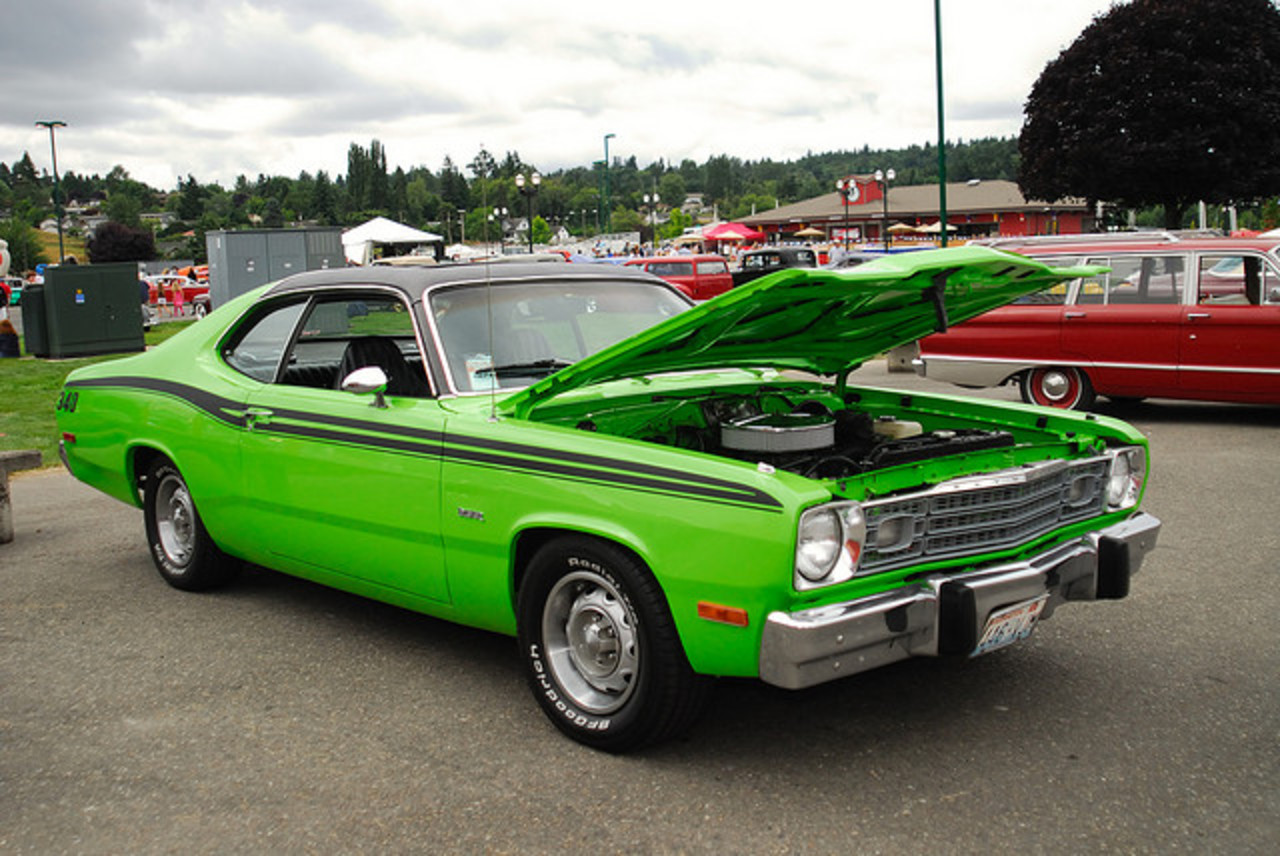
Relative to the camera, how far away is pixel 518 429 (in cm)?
393

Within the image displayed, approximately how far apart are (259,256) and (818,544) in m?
24.3

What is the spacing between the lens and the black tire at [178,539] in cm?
556

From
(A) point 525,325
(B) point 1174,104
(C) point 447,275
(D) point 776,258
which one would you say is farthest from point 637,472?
(D) point 776,258

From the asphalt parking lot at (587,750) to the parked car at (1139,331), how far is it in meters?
5.29

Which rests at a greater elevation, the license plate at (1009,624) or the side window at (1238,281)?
the side window at (1238,281)

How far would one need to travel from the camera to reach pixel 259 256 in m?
25.5

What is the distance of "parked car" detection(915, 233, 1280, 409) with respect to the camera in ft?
33.3

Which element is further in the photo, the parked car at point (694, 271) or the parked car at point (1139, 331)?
the parked car at point (694, 271)

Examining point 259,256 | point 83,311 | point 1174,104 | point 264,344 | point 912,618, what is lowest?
point 912,618

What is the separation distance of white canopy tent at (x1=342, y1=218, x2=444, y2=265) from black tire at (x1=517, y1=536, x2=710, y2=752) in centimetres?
2609

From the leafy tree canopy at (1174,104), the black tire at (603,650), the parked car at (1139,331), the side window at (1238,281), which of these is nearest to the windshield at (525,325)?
the black tire at (603,650)

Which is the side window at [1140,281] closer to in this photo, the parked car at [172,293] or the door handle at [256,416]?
the door handle at [256,416]

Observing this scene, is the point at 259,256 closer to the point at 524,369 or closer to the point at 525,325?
the point at 525,325

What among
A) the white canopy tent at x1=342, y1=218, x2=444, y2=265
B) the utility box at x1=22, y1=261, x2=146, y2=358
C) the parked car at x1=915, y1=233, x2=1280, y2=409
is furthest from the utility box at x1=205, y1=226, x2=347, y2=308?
the parked car at x1=915, y1=233, x2=1280, y2=409
